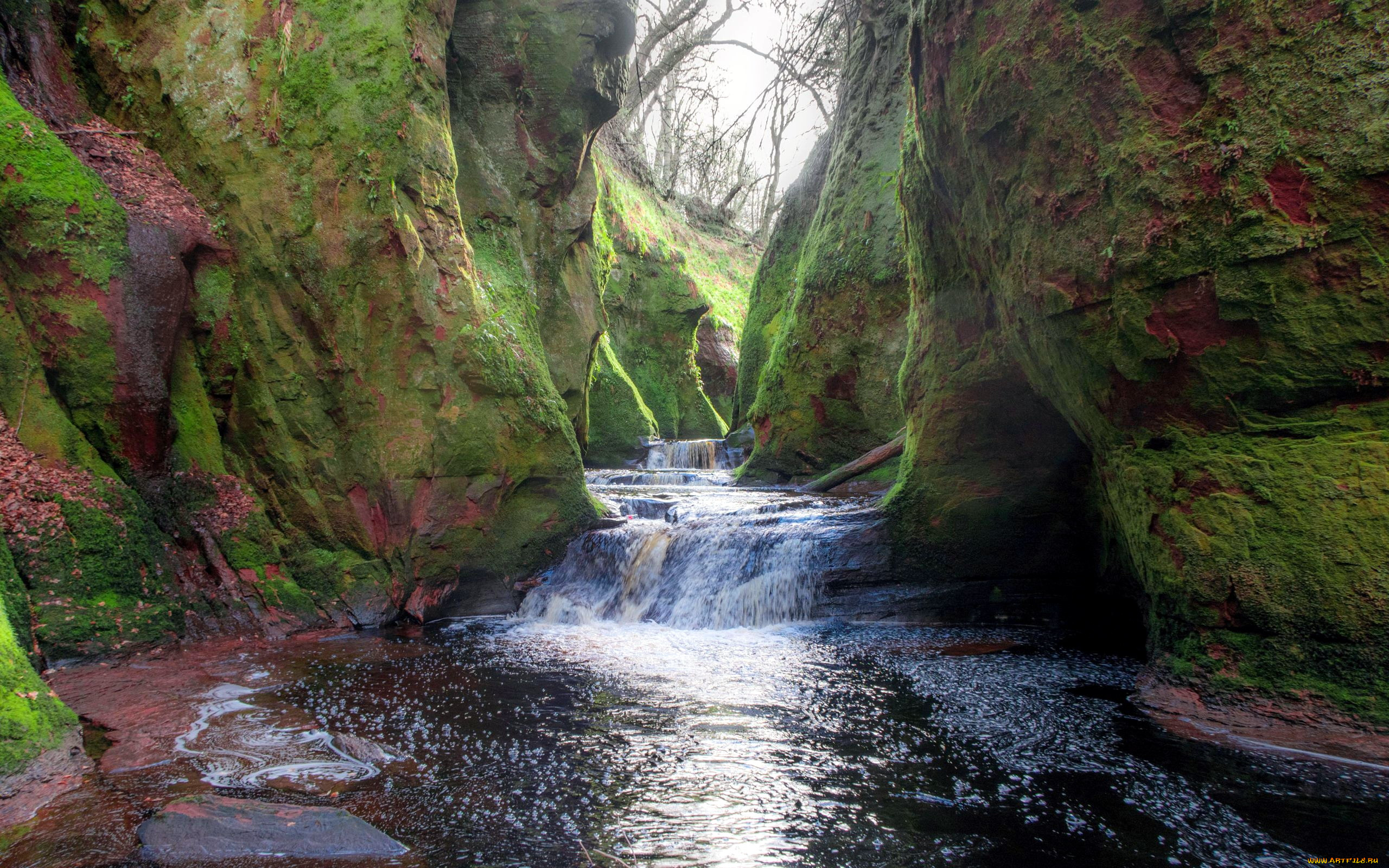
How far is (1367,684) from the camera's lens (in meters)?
3.59

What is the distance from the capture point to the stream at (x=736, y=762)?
2822 mm

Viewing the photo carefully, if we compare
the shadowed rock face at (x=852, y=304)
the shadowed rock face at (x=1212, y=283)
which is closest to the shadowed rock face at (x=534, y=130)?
the shadowed rock face at (x=852, y=304)

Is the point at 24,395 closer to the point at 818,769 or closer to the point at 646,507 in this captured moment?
the point at 818,769

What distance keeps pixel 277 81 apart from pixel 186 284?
197 cm

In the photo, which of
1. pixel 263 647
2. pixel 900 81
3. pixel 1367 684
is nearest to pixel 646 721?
pixel 263 647

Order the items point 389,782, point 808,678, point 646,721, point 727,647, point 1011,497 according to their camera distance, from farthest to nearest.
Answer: point 1011,497
point 727,647
point 808,678
point 646,721
point 389,782

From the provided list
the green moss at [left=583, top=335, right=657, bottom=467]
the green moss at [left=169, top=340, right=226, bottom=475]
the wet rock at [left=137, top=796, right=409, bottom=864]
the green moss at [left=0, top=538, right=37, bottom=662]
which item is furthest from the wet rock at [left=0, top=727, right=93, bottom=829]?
the green moss at [left=583, top=335, right=657, bottom=467]

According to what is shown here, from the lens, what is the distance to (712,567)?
7293mm

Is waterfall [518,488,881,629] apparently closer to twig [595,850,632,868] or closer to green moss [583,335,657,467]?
twig [595,850,632,868]

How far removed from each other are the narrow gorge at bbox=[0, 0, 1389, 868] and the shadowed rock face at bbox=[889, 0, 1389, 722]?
0.07 feet

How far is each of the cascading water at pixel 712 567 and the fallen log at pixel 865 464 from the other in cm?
185

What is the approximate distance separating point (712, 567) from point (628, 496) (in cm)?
262

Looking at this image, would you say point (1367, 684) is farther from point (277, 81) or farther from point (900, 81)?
point (900, 81)

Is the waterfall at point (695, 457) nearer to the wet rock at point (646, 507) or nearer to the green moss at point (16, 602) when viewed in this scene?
the wet rock at point (646, 507)
